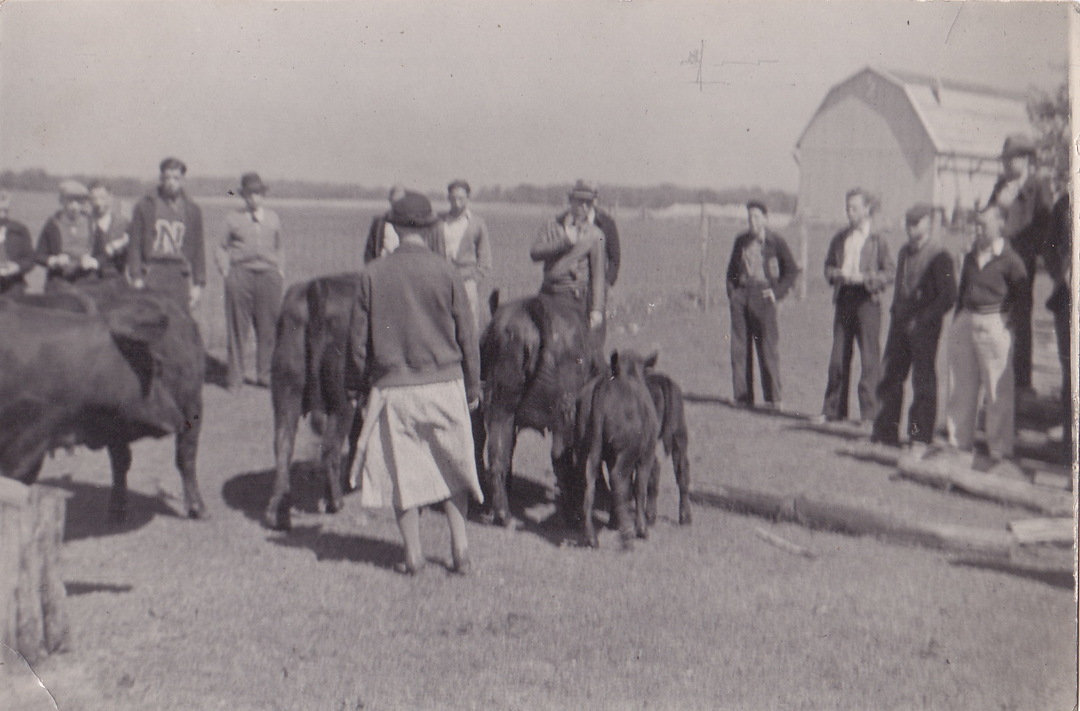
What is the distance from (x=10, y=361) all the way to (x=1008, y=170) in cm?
704

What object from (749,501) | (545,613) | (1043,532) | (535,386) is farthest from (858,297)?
(545,613)

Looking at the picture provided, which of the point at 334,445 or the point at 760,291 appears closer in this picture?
the point at 334,445

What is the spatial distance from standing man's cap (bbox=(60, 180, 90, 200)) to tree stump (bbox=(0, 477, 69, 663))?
13.7ft

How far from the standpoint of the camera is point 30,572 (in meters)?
4.66

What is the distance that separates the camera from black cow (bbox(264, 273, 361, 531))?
6758 mm

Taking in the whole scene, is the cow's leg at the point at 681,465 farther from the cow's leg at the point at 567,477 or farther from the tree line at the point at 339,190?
the tree line at the point at 339,190

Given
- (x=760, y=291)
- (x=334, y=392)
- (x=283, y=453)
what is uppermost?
(x=760, y=291)

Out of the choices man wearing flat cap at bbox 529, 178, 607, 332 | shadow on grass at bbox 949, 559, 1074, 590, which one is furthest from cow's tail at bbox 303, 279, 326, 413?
shadow on grass at bbox 949, 559, 1074, 590

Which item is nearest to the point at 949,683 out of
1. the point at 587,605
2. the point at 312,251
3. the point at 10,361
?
the point at 587,605

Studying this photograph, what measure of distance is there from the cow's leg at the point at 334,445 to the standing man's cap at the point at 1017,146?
527 cm

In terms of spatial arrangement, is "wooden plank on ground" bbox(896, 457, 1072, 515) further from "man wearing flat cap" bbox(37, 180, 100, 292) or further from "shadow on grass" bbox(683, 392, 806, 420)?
"man wearing flat cap" bbox(37, 180, 100, 292)

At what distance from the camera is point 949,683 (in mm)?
4844

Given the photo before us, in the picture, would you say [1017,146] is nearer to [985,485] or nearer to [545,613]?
[985,485]

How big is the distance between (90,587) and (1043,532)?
18.6 feet
